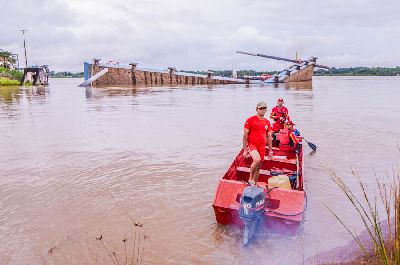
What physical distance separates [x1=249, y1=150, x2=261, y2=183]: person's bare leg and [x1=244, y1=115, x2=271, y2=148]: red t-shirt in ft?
0.76

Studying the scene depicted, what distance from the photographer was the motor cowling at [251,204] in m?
5.70

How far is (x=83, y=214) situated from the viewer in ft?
23.6

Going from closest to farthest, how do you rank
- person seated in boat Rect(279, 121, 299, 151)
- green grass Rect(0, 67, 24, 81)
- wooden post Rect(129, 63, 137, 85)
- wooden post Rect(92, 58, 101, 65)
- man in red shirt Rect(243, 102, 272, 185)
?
man in red shirt Rect(243, 102, 272, 185) < person seated in boat Rect(279, 121, 299, 151) < wooden post Rect(92, 58, 101, 65) < wooden post Rect(129, 63, 137, 85) < green grass Rect(0, 67, 24, 81)

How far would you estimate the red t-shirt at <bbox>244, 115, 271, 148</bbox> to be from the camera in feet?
23.5

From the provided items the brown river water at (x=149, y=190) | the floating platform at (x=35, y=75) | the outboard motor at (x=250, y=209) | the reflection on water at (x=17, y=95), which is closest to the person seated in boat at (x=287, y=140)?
the brown river water at (x=149, y=190)

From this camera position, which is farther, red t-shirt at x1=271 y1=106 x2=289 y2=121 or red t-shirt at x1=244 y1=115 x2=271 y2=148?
red t-shirt at x1=271 y1=106 x2=289 y2=121

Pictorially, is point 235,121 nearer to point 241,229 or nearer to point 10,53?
point 241,229

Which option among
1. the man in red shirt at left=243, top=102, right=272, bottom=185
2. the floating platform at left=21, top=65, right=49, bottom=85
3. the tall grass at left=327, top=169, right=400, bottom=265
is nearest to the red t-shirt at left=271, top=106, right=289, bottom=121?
the tall grass at left=327, top=169, right=400, bottom=265

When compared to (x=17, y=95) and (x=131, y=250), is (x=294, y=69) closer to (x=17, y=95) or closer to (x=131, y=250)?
(x=17, y=95)

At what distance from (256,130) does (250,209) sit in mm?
1964

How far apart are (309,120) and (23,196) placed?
53.3 feet

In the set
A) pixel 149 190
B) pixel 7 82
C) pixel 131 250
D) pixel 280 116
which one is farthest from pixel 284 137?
pixel 7 82

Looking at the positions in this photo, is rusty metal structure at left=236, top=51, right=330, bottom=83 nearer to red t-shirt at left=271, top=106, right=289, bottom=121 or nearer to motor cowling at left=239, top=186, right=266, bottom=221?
red t-shirt at left=271, top=106, right=289, bottom=121

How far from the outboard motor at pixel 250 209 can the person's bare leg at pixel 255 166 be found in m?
1.11
